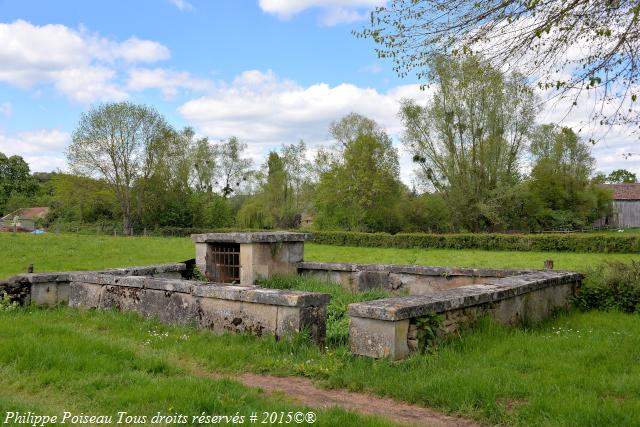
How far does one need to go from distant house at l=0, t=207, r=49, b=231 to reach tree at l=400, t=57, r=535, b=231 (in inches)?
1165

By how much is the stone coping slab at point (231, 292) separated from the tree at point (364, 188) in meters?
35.2

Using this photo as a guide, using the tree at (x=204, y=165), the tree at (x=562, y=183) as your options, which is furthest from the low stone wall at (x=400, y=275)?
the tree at (x=204, y=165)

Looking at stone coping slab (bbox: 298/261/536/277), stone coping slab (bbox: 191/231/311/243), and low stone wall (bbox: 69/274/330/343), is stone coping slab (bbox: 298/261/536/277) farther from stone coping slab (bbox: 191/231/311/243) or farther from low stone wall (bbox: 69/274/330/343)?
low stone wall (bbox: 69/274/330/343)

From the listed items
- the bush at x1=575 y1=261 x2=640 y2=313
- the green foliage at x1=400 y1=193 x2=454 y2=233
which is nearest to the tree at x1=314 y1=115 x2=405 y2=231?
the green foliage at x1=400 y1=193 x2=454 y2=233

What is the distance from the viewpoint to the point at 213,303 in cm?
697

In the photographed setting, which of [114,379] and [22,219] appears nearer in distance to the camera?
[114,379]

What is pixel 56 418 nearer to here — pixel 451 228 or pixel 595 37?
pixel 595 37

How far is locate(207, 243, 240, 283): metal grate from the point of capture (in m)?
10.5

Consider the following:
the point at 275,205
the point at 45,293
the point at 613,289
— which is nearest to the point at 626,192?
the point at 275,205

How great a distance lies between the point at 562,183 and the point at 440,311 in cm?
4633

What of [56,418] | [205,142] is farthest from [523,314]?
[205,142]

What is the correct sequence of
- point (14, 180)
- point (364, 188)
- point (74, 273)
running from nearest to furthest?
point (74, 273) → point (364, 188) → point (14, 180)

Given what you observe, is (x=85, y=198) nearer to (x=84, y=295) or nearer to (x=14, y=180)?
(x=14, y=180)

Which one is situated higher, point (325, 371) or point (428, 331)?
point (428, 331)
